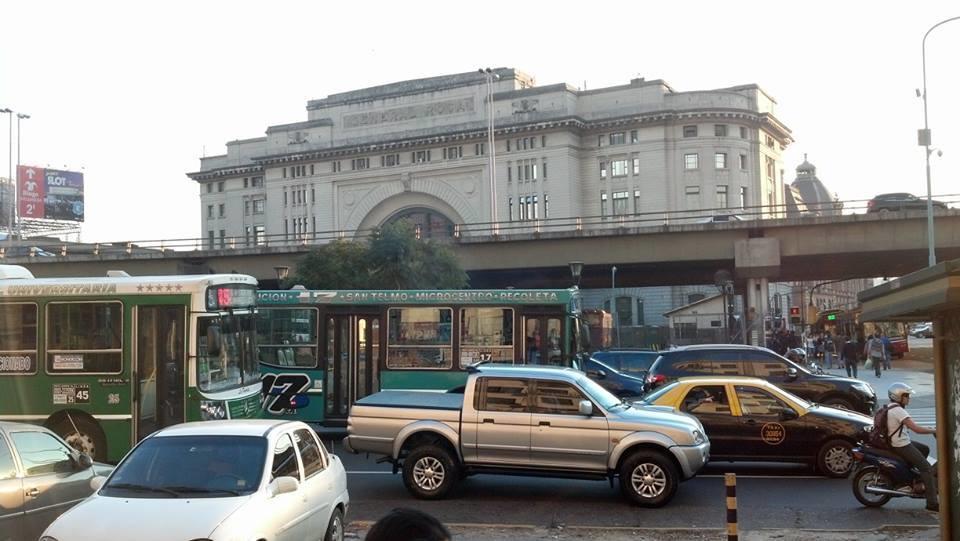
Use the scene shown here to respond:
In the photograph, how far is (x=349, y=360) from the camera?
64.2 ft

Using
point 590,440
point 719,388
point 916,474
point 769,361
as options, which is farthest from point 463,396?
point 769,361

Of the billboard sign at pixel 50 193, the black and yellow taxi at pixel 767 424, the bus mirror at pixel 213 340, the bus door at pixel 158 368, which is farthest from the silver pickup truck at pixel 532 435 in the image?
the billboard sign at pixel 50 193

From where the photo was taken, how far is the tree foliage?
4375cm

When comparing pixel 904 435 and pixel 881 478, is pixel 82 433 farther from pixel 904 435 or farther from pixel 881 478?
pixel 904 435

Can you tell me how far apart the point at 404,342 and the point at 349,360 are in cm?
119

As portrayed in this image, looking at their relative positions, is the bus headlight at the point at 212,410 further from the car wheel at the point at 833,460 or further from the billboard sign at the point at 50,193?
the billboard sign at the point at 50,193

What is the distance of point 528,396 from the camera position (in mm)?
12406

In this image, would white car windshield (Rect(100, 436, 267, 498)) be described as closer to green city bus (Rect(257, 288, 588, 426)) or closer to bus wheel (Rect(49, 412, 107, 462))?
bus wheel (Rect(49, 412, 107, 462))

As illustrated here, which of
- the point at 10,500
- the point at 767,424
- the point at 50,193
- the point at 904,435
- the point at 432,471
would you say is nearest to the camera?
the point at 10,500

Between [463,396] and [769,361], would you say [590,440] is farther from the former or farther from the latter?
[769,361]

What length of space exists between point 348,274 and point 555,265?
10.8 m

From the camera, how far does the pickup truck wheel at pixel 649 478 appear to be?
11.9 meters

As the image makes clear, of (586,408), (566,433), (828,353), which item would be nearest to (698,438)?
(586,408)

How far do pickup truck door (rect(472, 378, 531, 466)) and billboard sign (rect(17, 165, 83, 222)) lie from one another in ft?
292
